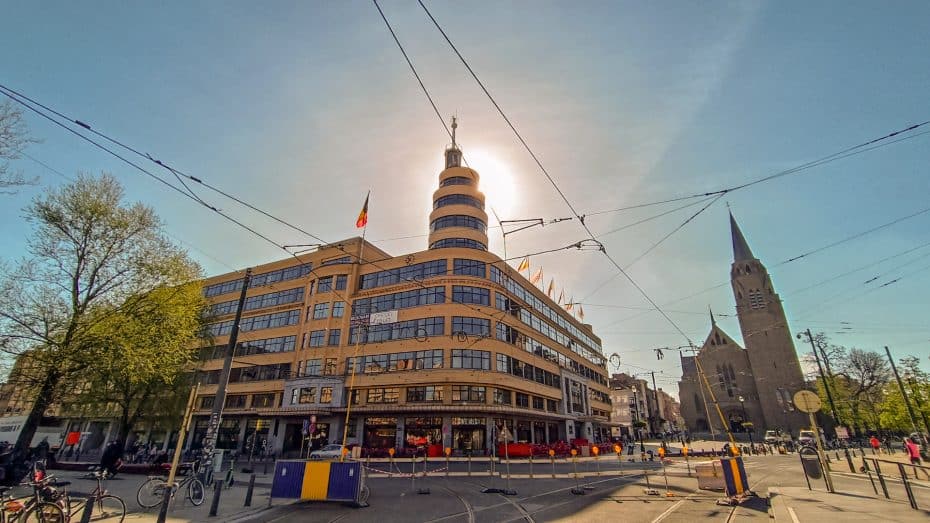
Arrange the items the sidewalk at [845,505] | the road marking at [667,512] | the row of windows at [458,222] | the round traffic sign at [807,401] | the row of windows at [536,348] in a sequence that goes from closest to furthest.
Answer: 1. the sidewalk at [845,505]
2. the road marking at [667,512]
3. the round traffic sign at [807,401]
4. the row of windows at [536,348]
5. the row of windows at [458,222]

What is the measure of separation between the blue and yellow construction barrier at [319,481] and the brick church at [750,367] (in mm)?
73256

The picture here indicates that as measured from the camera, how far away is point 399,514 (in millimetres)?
11070

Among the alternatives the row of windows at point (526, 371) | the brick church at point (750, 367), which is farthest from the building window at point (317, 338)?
the brick church at point (750, 367)

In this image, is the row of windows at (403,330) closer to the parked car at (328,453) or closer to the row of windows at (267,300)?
the row of windows at (267,300)

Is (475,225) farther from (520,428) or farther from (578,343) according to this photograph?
(578,343)

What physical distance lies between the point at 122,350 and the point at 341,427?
23.5 meters

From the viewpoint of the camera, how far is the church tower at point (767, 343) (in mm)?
72981

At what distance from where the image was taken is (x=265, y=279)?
50.1 metres

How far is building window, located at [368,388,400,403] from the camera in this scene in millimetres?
35750

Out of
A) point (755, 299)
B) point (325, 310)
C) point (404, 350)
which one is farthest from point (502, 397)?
point (755, 299)

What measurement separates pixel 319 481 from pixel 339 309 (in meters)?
31.0

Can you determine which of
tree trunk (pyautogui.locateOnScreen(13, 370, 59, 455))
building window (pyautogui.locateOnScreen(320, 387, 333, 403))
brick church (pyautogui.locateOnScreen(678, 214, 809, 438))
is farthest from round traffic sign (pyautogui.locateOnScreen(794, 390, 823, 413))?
brick church (pyautogui.locateOnScreen(678, 214, 809, 438))

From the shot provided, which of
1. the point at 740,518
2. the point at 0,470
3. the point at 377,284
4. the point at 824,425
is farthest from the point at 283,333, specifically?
the point at 824,425

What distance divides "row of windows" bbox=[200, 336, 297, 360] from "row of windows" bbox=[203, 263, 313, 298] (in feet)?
23.4
